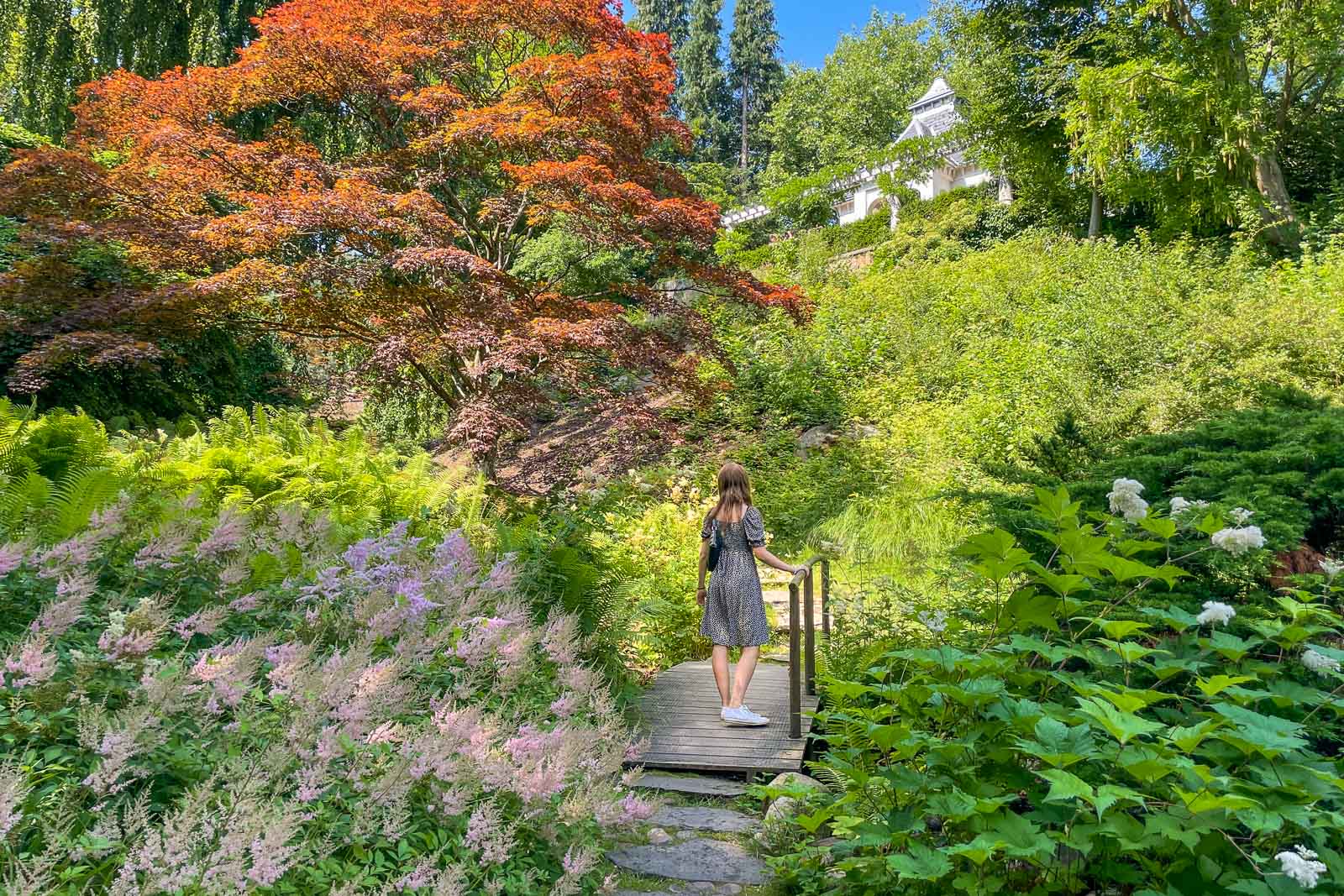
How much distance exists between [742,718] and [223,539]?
2.82 metres

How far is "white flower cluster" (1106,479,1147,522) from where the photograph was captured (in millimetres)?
2486

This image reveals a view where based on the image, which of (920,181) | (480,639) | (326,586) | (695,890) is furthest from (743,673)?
(920,181)

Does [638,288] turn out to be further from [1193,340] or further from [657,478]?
[1193,340]

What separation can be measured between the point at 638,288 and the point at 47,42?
8.49 m

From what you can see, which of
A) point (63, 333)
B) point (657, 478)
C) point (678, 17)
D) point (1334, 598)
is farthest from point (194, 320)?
point (678, 17)

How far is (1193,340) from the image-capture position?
8883 millimetres

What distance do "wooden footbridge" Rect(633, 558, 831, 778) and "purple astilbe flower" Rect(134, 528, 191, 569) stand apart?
6.63 feet

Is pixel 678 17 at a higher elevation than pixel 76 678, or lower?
higher

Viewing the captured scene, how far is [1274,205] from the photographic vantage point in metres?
12.2

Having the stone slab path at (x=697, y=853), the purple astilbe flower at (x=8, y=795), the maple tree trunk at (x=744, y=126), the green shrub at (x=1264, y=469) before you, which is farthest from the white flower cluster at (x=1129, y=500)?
the maple tree trunk at (x=744, y=126)

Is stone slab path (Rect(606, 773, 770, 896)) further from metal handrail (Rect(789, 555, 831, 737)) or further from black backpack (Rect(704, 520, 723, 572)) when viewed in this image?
black backpack (Rect(704, 520, 723, 572))

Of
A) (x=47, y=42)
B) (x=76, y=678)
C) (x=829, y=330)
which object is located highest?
(x=47, y=42)

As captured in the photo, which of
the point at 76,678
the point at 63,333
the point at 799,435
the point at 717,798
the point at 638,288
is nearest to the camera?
the point at 76,678

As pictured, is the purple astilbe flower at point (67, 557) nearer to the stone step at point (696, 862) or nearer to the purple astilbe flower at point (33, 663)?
the purple astilbe flower at point (33, 663)
